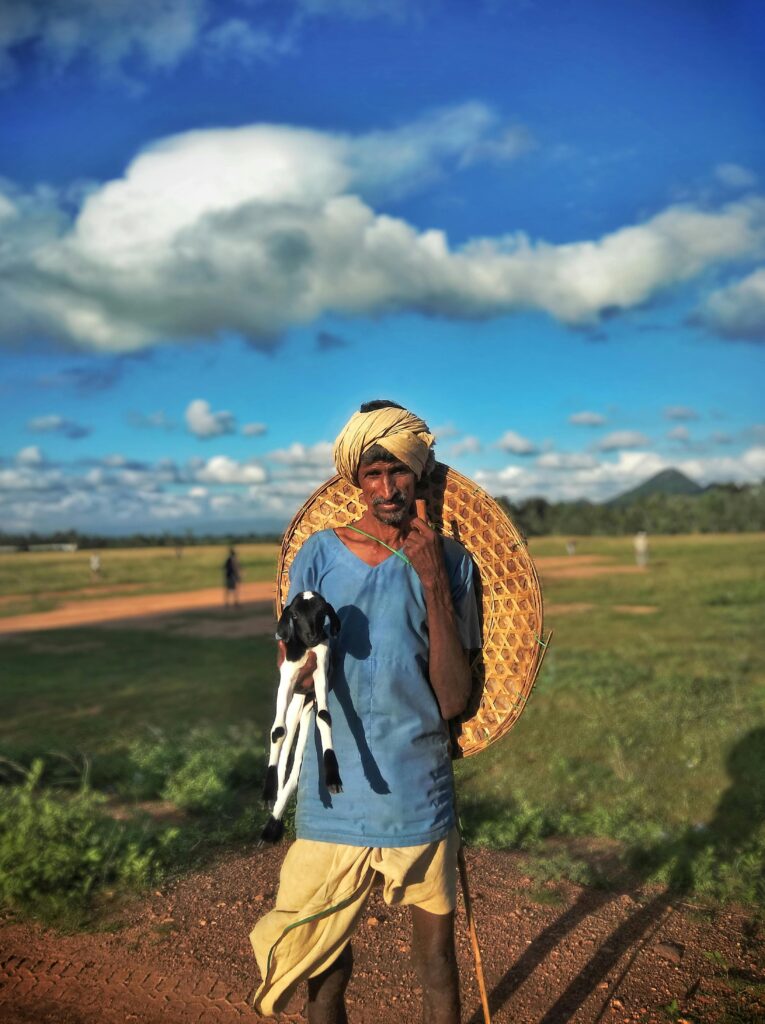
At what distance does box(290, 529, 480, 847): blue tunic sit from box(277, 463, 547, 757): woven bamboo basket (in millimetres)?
346

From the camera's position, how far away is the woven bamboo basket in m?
2.63

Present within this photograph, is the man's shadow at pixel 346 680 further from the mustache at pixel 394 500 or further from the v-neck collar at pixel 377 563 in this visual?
the mustache at pixel 394 500

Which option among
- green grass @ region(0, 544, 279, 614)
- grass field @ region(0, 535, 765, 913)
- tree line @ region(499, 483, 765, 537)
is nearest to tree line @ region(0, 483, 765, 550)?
tree line @ region(499, 483, 765, 537)

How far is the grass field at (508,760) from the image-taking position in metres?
4.28

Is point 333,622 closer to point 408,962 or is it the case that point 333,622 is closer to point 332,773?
point 332,773

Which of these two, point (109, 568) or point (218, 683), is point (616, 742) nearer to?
point (218, 683)

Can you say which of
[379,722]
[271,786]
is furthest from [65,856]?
[379,722]

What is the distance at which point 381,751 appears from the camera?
225cm

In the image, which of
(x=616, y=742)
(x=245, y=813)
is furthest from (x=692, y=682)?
Answer: (x=245, y=813)

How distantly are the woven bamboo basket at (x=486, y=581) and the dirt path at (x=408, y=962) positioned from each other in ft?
4.36

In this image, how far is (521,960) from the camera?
3.46 meters

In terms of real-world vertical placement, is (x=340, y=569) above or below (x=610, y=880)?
above

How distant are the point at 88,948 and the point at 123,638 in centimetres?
1347

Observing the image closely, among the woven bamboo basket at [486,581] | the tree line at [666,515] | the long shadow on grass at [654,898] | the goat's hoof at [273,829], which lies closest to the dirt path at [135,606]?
the long shadow on grass at [654,898]
